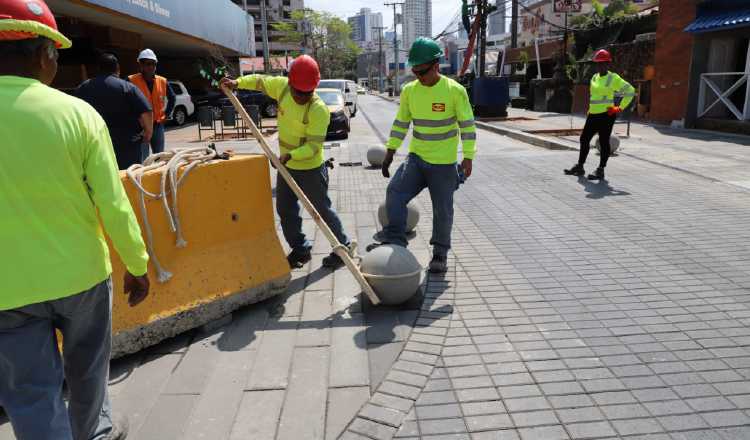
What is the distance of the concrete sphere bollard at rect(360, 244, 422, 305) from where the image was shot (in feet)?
13.4

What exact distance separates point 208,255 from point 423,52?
223 centimetres

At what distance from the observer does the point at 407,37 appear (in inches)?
3221

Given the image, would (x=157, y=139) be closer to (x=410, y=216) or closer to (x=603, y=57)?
(x=410, y=216)

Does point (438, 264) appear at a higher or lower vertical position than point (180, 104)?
lower

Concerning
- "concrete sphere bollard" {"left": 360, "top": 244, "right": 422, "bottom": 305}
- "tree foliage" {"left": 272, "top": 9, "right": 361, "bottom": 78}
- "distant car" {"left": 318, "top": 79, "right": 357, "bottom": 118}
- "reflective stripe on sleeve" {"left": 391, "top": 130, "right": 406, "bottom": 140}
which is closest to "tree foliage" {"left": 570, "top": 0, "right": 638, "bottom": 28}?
"distant car" {"left": 318, "top": 79, "right": 357, "bottom": 118}

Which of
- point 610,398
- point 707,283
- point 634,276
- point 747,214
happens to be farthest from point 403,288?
point 747,214

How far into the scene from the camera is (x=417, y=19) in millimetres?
86062

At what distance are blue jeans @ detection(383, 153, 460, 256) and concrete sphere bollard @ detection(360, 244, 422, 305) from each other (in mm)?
743

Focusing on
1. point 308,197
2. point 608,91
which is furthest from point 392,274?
point 608,91

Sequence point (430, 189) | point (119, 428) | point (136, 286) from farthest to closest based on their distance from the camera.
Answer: point (430, 189) < point (119, 428) < point (136, 286)

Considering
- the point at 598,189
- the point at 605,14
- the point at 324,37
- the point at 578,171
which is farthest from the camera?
the point at 324,37

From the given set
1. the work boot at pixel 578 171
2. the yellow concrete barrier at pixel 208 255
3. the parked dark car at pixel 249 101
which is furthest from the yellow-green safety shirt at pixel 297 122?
the parked dark car at pixel 249 101

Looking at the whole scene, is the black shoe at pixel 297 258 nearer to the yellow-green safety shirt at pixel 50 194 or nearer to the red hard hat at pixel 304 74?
the red hard hat at pixel 304 74

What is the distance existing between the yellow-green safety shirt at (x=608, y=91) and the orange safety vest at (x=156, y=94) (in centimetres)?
616
